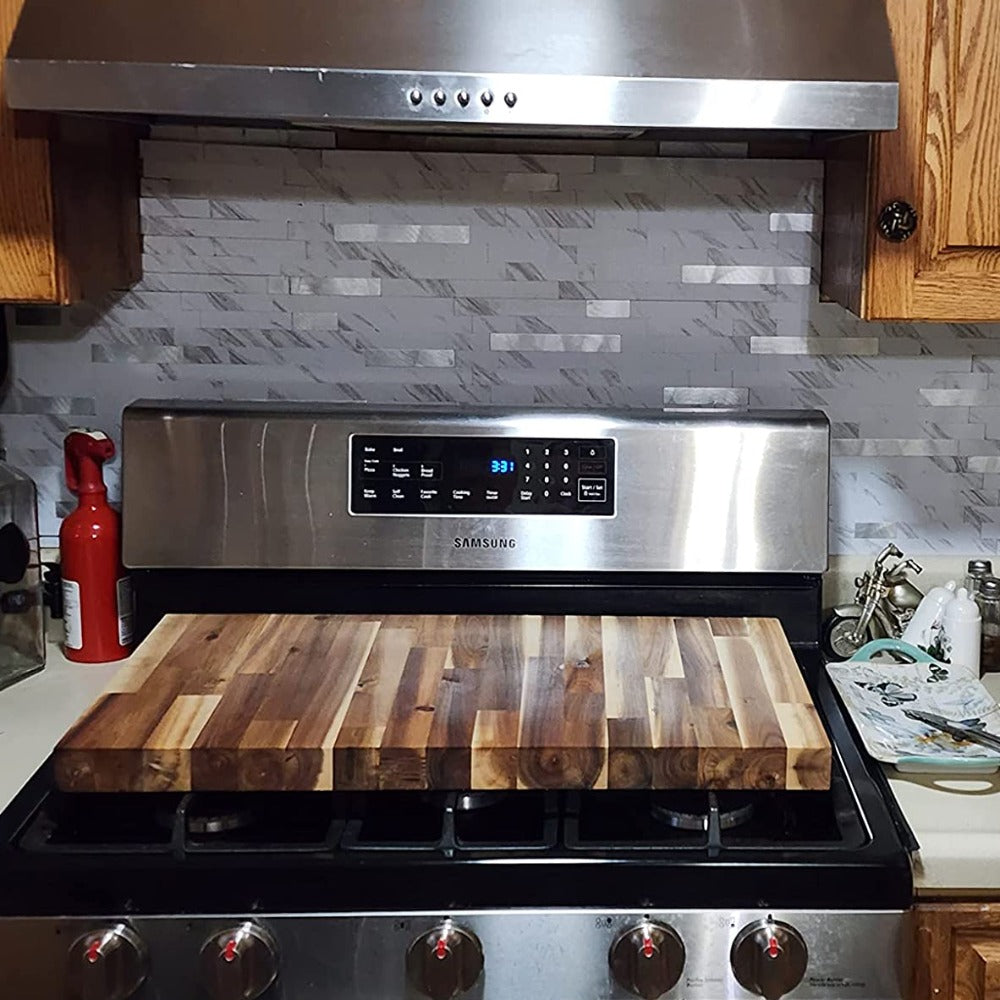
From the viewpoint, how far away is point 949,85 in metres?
1.37

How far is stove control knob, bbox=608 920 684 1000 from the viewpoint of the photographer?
115 cm

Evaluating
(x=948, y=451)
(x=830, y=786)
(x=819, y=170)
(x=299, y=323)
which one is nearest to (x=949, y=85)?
(x=819, y=170)

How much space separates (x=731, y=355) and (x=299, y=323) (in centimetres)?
56

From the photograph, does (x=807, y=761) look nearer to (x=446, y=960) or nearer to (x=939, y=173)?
(x=446, y=960)

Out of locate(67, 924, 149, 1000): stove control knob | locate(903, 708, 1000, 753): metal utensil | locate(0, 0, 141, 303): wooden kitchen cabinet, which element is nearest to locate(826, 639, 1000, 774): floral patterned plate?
locate(903, 708, 1000, 753): metal utensil

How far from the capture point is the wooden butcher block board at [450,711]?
47.5 inches

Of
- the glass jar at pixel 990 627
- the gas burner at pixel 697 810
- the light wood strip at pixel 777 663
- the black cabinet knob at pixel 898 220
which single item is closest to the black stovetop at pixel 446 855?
the gas burner at pixel 697 810

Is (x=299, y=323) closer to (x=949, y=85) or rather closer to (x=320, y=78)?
(x=320, y=78)

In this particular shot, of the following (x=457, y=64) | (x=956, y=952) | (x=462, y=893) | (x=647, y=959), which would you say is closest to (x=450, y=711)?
(x=462, y=893)

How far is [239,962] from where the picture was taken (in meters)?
1.15

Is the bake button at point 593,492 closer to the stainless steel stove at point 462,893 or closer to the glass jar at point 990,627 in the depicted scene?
the stainless steel stove at point 462,893

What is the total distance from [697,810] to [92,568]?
2.62ft

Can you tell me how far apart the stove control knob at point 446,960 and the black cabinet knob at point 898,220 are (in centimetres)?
82

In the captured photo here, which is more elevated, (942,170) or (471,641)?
(942,170)
